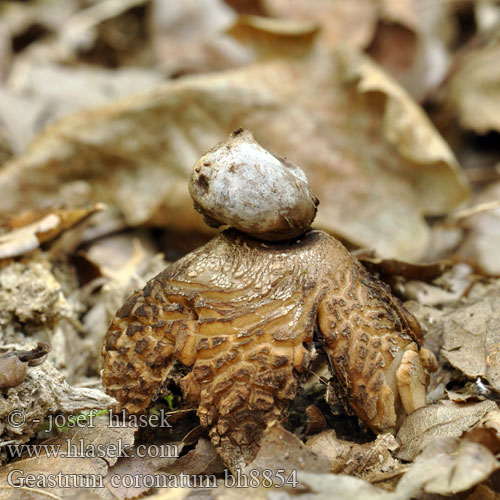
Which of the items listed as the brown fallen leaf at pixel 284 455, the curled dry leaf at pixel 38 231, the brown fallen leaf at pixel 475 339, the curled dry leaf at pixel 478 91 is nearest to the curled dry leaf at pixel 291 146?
the curled dry leaf at pixel 478 91

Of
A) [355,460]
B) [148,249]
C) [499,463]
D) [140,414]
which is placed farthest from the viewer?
[148,249]

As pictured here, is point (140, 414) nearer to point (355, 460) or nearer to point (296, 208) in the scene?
point (355, 460)

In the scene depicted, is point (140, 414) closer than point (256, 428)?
No

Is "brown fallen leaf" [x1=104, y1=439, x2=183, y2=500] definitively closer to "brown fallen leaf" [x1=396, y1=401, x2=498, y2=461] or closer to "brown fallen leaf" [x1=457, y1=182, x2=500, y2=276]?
"brown fallen leaf" [x1=396, y1=401, x2=498, y2=461]

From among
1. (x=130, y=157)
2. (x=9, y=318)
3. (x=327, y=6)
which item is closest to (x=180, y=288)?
(x=9, y=318)

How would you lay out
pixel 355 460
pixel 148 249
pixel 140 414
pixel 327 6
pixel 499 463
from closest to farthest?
pixel 499 463, pixel 355 460, pixel 140 414, pixel 148 249, pixel 327 6
